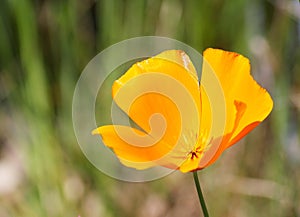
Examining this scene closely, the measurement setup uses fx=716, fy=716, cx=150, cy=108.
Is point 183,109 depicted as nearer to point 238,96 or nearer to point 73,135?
point 238,96

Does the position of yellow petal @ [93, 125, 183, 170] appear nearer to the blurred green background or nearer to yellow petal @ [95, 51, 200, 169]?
yellow petal @ [95, 51, 200, 169]

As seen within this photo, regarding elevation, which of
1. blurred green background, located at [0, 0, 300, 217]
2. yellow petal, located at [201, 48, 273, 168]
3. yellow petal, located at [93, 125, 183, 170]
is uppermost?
yellow petal, located at [201, 48, 273, 168]

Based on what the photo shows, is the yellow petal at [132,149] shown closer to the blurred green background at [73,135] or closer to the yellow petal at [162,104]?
the yellow petal at [162,104]

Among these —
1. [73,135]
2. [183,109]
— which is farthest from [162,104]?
[73,135]

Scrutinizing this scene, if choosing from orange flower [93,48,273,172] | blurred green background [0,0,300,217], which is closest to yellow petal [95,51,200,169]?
orange flower [93,48,273,172]

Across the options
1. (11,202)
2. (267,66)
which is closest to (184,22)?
(267,66)

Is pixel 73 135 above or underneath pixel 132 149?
underneath

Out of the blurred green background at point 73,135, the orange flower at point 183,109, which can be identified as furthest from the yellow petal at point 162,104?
the blurred green background at point 73,135
